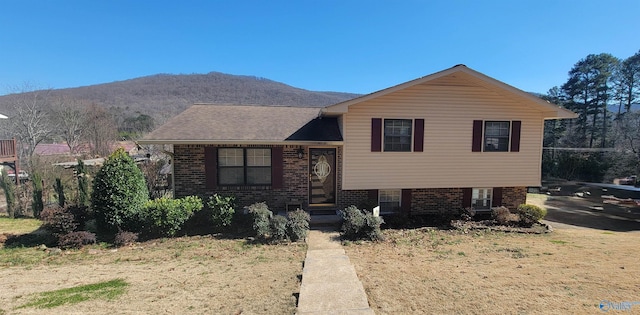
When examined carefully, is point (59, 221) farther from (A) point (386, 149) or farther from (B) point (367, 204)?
(A) point (386, 149)

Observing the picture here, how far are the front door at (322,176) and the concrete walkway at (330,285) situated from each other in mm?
3012

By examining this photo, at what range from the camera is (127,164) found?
826 cm

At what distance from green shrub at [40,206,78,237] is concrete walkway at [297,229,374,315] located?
6521 mm

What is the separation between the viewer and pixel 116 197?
7867mm

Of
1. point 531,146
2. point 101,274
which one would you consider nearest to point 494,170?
point 531,146

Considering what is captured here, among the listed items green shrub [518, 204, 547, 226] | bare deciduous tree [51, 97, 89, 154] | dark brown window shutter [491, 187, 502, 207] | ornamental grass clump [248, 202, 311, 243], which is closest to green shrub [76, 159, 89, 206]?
ornamental grass clump [248, 202, 311, 243]

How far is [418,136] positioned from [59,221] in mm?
10692

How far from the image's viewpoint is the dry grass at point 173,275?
4.33m

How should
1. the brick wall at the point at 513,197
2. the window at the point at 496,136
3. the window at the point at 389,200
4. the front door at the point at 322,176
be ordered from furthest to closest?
1. the brick wall at the point at 513,197
2. the window at the point at 389,200
3. the front door at the point at 322,176
4. the window at the point at 496,136

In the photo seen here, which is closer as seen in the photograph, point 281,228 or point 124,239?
point 124,239

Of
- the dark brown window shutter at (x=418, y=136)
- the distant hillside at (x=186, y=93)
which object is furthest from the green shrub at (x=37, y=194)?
the distant hillside at (x=186, y=93)

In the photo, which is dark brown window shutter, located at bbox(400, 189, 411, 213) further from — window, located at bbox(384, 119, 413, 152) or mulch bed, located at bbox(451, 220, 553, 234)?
window, located at bbox(384, 119, 413, 152)

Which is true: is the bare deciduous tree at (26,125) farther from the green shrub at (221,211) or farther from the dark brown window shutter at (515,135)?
the dark brown window shutter at (515,135)

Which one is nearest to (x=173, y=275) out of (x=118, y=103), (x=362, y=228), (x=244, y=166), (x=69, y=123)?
(x=244, y=166)
